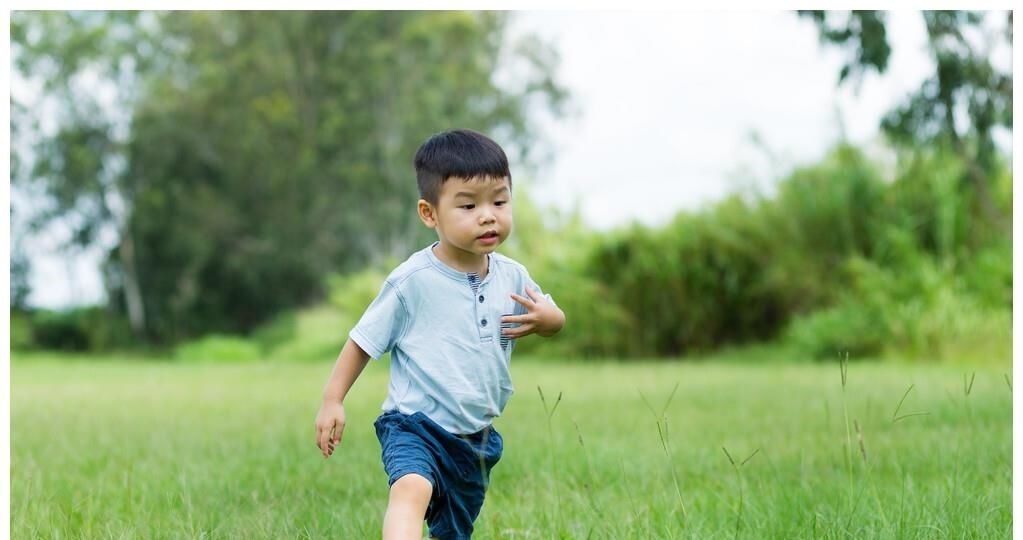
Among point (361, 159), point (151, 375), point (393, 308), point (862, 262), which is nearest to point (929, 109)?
point (862, 262)

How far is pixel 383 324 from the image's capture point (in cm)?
278

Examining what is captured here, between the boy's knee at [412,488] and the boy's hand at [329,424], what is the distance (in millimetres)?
213

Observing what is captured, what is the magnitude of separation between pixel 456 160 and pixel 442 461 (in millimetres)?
774

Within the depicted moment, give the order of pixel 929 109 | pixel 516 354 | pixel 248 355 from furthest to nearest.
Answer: pixel 248 355 → pixel 516 354 → pixel 929 109

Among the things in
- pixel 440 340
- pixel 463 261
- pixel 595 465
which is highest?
pixel 463 261

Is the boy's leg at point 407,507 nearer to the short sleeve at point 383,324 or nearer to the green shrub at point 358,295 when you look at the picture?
the short sleeve at point 383,324

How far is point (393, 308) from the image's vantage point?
279cm

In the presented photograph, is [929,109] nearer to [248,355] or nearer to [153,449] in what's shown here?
[153,449]

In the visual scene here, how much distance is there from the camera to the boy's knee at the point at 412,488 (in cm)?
256

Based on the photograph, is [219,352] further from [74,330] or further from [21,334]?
[74,330]

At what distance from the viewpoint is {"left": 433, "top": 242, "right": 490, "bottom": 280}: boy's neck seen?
9.30 ft

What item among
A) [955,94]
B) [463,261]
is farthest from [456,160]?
[955,94]

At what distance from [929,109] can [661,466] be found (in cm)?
520

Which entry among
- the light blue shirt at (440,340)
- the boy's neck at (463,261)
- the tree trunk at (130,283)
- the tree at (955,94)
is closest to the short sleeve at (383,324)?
the light blue shirt at (440,340)
